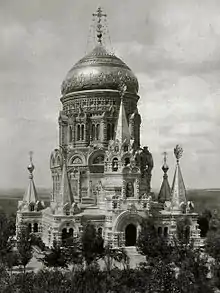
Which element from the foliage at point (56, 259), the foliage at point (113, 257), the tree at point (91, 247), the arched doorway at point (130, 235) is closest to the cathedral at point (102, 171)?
the arched doorway at point (130, 235)

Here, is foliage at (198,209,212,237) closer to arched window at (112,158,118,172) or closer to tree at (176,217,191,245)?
tree at (176,217,191,245)

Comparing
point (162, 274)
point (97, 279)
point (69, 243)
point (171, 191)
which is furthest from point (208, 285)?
point (171, 191)

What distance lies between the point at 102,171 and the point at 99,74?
7121 mm

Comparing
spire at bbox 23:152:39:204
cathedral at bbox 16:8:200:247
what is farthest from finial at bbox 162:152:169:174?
spire at bbox 23:152:39:204

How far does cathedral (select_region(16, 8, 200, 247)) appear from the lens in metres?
34.4

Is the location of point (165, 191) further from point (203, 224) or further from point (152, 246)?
point (152, 246)

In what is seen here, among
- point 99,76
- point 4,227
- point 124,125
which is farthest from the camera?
point 99,76

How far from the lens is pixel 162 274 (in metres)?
20.2

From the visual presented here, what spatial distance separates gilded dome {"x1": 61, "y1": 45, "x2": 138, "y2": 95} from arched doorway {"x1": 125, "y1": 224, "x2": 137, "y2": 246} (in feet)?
36.3

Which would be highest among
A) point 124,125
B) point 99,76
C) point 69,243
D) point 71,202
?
point 99,76

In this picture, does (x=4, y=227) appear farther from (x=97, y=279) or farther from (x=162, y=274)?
(x=162, y=274)

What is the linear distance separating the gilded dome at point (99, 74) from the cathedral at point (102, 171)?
73 mm

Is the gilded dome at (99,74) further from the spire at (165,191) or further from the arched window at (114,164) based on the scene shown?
the spire at (165,191)

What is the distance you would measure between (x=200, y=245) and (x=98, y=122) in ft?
38.0
